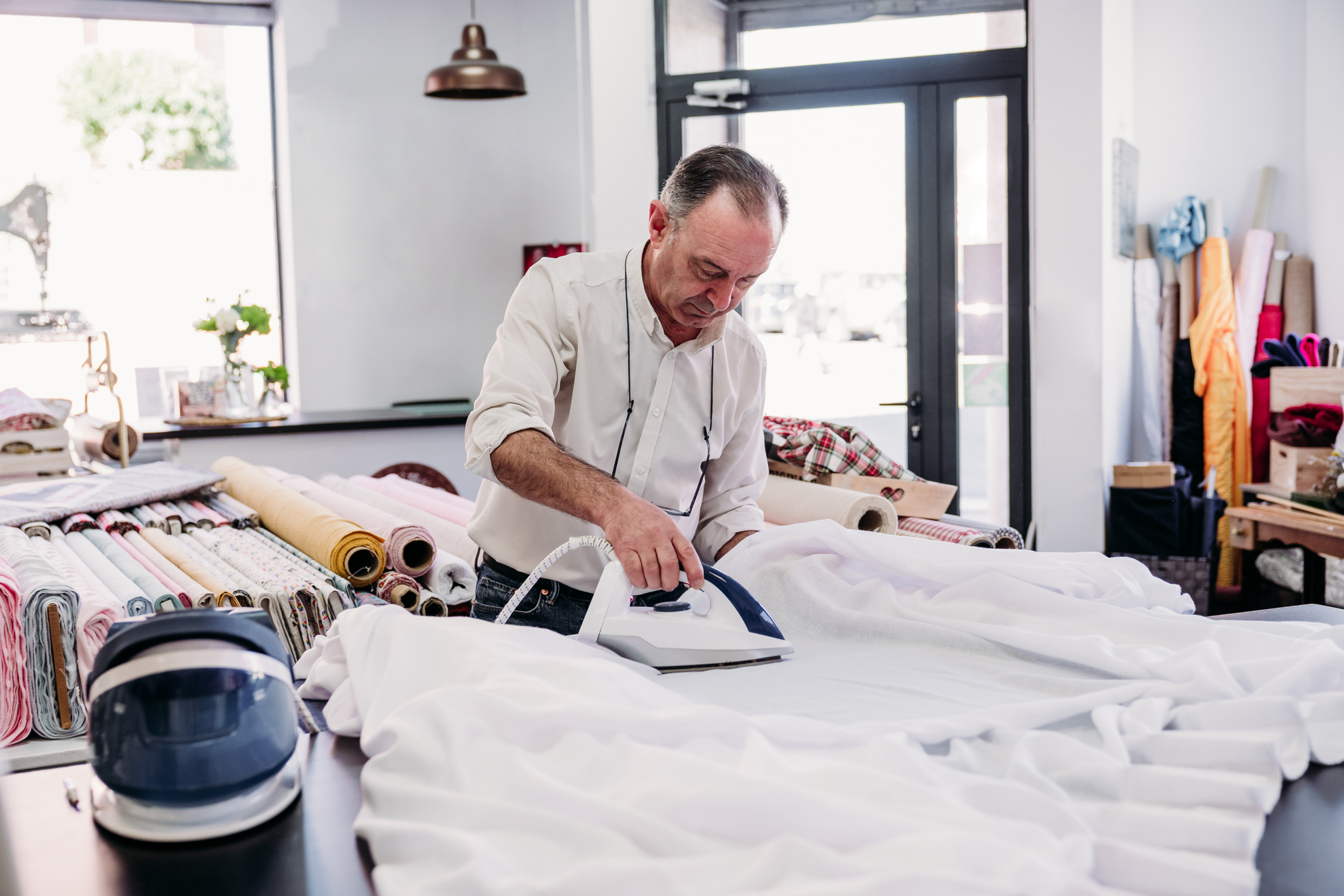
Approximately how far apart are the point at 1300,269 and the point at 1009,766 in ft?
13.1

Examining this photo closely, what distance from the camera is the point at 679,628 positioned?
4.67ft

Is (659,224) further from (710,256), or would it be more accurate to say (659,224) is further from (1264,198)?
(1264,198)

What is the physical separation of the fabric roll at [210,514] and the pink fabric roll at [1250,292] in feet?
11.8

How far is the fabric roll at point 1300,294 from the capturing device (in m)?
4.27

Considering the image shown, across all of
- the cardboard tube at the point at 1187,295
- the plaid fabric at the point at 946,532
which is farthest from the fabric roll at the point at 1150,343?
the plaid fabric at the point at 946,532

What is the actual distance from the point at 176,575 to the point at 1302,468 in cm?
324

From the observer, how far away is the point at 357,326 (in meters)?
5.47

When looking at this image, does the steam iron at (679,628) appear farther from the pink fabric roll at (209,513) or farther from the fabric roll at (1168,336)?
the fabric roll at (1168,336)

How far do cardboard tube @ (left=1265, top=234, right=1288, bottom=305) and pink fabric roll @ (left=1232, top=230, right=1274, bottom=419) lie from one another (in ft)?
0.04

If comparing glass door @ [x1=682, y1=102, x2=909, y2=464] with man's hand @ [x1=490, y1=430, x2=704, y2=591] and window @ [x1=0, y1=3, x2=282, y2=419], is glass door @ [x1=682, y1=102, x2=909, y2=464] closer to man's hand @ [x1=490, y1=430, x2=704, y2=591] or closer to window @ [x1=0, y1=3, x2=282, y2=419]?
window @ [x1=0, y1=3, x2=282, y2=419]

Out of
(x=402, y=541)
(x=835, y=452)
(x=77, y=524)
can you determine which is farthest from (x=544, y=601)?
(x=77, y=524)

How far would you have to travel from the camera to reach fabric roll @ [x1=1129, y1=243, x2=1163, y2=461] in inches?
176

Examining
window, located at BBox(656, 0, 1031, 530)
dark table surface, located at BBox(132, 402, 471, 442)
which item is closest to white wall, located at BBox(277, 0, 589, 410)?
dark table surface, located at BBox(132, 402, 471, 442)

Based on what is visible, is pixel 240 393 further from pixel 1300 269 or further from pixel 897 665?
pixel 1300 269
